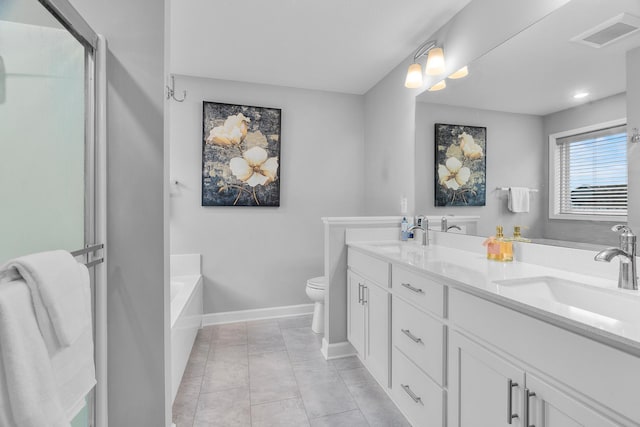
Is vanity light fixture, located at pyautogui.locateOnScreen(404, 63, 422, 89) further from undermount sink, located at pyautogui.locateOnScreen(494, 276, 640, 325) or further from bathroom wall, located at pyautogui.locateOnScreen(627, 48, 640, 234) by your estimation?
undermount sink, located at pyautogui.locateOnScreen(494, 276, 640, 325)

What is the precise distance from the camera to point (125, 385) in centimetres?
132

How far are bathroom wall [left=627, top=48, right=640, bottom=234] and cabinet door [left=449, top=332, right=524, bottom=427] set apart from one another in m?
0.79

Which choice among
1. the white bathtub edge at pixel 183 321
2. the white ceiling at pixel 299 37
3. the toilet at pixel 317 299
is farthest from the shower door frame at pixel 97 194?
the toilet at pixel 317 299

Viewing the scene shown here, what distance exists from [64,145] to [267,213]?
2181 mm

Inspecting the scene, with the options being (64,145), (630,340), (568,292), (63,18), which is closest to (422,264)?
(568,292)

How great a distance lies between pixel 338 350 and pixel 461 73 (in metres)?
2.15

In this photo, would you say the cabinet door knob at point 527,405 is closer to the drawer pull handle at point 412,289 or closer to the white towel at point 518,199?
the drawer pull handle at point 412,289

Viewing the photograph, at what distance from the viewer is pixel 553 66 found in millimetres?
1486

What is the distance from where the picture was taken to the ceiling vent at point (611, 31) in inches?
46.4

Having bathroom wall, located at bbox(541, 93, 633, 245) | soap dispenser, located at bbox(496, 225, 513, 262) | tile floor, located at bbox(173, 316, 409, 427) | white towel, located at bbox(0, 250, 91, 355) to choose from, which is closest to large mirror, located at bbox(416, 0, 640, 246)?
bathroom wall, located at bbox(541, 93, 633, 245)

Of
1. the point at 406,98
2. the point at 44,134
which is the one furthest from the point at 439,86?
the point at 44,134

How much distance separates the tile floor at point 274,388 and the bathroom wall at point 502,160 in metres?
1.25

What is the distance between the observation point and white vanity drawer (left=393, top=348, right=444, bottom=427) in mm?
1325

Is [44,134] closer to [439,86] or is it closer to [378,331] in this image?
[378,331]
